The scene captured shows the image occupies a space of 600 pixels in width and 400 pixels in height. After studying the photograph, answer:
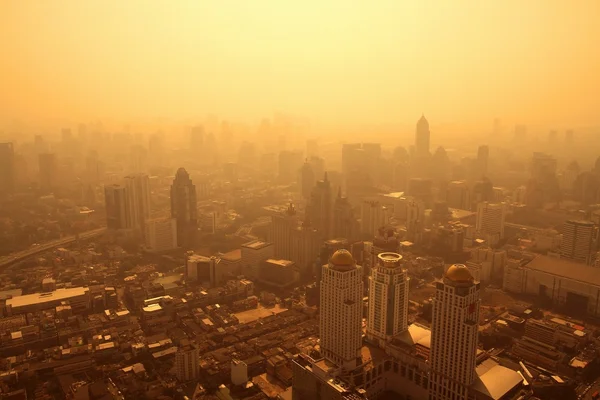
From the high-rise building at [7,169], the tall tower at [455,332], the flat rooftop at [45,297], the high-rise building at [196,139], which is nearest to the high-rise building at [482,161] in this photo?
the high-rise building at [196,139]

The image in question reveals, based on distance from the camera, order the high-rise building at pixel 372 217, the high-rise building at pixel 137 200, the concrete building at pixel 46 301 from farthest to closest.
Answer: the high-rise building at pixel 137 200 → the high-rise building at pixel 372 217 → the concrete building at pixel 46 301

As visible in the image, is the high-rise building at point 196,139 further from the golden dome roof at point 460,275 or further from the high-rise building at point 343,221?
the golden dome roof at point 460,275

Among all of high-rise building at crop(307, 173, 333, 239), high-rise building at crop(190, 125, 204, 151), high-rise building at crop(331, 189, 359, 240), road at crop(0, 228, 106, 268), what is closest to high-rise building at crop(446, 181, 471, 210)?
high-rise building at crop(331, 189, 359, 240)

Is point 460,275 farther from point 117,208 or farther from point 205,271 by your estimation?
point 117,208

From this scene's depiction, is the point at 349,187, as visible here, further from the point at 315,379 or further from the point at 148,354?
the point at 315,379

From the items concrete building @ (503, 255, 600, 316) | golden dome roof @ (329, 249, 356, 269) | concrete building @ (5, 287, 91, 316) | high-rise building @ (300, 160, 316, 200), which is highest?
golden dome roof @ (329, 249, 356, 269)

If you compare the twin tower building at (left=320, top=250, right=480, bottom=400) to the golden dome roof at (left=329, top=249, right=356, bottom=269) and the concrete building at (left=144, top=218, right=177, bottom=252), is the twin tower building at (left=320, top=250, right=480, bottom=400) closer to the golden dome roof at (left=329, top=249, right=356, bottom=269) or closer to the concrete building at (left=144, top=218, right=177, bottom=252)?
the golden dome roof at (left=329, top=249, right=356, bottom=269)
